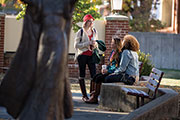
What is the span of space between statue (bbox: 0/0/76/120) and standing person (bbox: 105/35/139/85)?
4752mm

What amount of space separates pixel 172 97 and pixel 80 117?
1567mm

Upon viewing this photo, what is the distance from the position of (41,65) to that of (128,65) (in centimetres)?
519

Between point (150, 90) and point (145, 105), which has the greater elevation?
point (150, 90)

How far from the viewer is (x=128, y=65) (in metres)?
8.73

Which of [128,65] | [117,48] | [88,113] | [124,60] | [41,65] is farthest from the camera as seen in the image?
[117,48]

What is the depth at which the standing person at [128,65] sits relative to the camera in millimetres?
8625

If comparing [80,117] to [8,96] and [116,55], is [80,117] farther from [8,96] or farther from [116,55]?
[8,96]

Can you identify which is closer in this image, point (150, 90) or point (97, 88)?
point (150, 90)

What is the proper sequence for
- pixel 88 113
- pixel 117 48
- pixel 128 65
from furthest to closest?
1. pixel 117 48
2. pixel 128 65
3. pixel 88 113

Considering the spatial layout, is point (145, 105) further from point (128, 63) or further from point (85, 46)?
point (85, 46)

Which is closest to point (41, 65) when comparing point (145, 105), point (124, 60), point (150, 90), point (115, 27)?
point (145, 105)

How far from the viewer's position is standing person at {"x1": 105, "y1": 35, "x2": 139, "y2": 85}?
28.3ft

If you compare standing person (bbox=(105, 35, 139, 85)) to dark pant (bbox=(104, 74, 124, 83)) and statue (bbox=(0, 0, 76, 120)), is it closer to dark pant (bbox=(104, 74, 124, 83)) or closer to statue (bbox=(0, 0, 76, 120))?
dark pant (bbox=(104, 74, 124, 83))

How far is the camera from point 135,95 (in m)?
7.92
